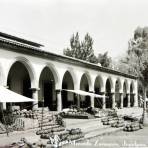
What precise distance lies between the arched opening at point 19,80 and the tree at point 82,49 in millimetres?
33265

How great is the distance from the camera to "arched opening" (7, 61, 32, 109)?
24261mm

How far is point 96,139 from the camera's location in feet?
52.9

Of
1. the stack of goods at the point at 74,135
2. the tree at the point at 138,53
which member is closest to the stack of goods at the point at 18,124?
the stack of goods at the point at 74,135

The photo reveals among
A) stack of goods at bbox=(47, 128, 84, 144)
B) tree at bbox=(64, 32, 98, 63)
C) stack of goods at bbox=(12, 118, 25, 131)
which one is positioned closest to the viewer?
stack of goods at bbox=(47, 128, 84, 144)

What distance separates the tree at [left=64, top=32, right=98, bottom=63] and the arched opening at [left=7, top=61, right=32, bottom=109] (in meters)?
33.3

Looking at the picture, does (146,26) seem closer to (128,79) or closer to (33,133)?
(128,79)

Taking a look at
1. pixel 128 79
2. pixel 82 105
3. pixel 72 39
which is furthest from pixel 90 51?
pixel 82 105

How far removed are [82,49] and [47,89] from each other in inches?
1244

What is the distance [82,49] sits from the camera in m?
59.4

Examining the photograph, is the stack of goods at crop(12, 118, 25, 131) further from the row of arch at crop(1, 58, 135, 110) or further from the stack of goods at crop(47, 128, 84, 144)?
the stack of goods at crop(47, 128, 84, 144)

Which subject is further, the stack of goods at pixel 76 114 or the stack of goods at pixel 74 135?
the stack of goods at pixel 76 114

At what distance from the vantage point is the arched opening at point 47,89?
27.7m

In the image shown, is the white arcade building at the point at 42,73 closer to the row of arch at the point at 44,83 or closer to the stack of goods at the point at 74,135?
the row of arch at the point at 44,83

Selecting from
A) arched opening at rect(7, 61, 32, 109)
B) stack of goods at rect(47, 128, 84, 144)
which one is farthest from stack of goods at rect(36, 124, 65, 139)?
arched opening at rect(7, 61, 32, 109)
